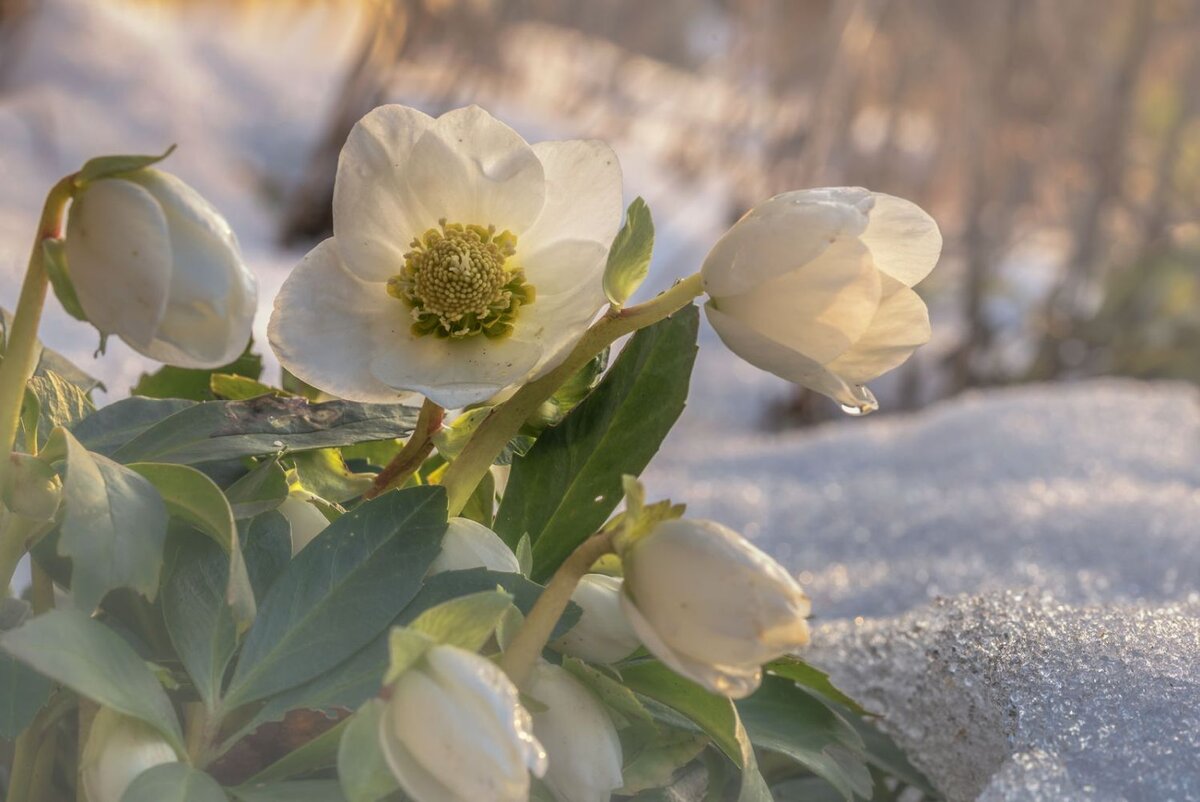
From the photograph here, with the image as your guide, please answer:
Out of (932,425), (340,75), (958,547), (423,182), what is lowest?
(340,75)

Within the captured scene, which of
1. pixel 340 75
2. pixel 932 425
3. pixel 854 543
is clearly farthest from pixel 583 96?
pixel 854 543

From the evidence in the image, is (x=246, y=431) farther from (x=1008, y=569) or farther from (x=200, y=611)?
(x=1008, y=569)

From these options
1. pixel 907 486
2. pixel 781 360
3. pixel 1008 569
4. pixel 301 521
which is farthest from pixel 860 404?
pixel 907 486

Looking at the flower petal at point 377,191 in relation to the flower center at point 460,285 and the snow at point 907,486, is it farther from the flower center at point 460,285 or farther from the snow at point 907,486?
the snow at point 907,486

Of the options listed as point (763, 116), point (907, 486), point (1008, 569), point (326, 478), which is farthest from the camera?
point (763, 116)

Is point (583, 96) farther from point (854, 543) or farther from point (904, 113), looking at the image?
point (854, 543)

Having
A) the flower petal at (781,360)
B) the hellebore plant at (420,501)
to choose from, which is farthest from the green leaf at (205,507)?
the flower petal at (781,360)
